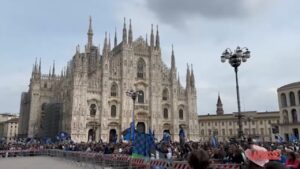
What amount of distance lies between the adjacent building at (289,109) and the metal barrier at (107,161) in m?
37.9

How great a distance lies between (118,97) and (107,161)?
88.9ft

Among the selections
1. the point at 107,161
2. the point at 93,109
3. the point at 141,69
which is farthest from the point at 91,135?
the point at 107,161

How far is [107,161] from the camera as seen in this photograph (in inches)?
709

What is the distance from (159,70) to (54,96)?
21.4 m

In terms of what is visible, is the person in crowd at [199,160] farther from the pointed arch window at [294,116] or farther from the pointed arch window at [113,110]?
the pointed arch window at [294,116]

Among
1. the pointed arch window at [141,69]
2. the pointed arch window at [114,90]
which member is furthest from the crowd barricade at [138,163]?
the pointed arch window at [141,69]

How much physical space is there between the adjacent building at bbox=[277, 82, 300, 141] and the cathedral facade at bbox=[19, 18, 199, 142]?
15.0 metres

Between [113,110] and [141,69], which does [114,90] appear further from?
[141,69]

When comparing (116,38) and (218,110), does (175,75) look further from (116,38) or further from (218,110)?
(218,110)

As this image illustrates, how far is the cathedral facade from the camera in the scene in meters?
Result: 41.8

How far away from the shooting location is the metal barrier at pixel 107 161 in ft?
36.5

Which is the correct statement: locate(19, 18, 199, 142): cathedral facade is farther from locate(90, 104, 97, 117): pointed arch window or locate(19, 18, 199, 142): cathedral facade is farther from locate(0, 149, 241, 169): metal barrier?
locate(0, 149, 241, 169): metal barrier

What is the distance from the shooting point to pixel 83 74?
138 feet

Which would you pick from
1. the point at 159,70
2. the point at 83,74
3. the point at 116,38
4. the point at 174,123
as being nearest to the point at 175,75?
the point at 159,70
